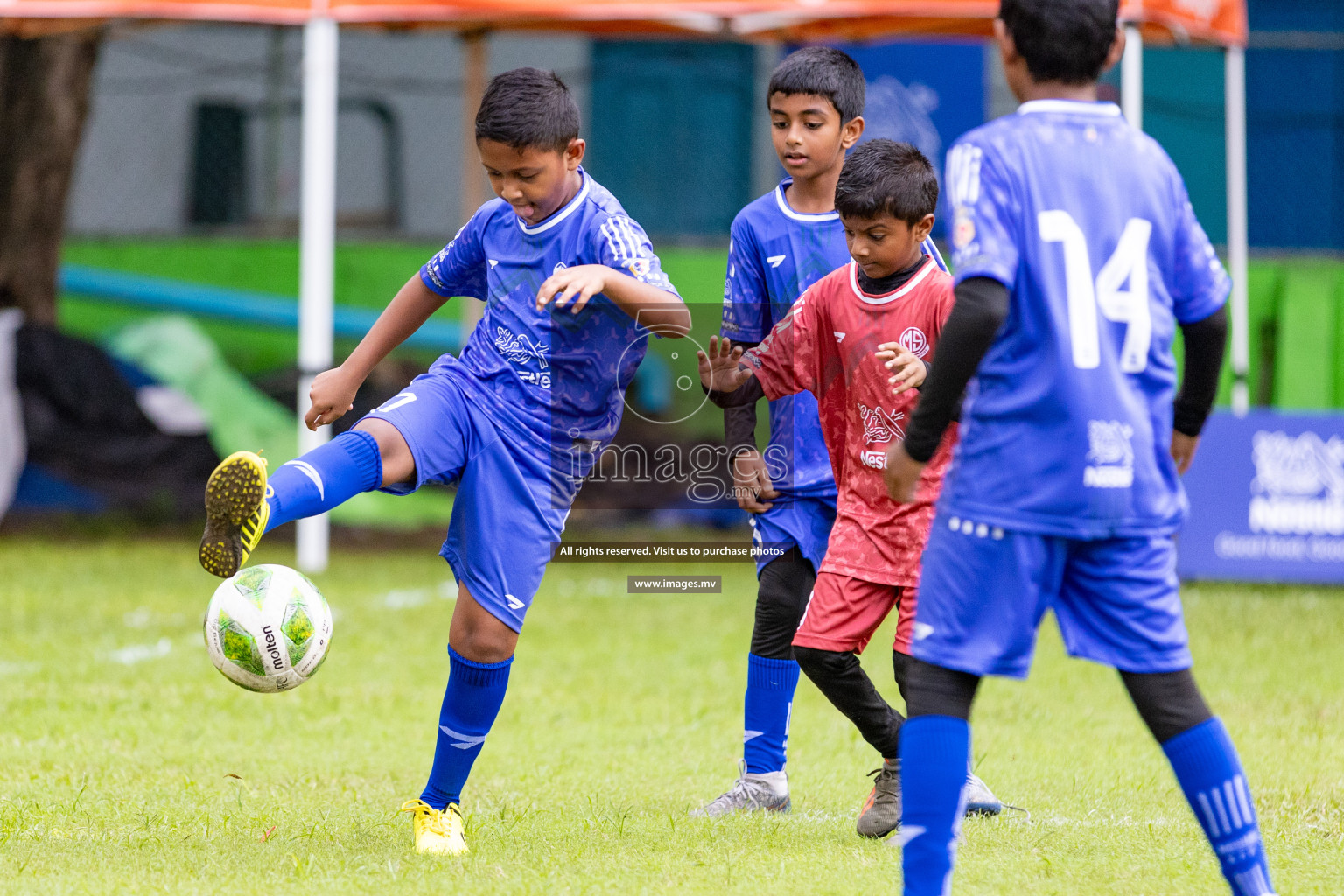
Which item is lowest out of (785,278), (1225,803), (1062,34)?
(1225,803)

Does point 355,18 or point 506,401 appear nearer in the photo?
point 506,401

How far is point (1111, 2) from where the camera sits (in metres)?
2.87

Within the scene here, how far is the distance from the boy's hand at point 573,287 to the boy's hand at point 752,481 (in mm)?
867

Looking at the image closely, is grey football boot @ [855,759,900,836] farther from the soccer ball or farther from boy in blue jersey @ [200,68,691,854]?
the soccer ball

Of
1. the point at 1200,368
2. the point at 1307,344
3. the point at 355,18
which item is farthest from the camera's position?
the point at 1307,344

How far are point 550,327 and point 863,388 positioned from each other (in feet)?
2.61

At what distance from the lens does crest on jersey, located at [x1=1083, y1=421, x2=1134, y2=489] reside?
2.82 m

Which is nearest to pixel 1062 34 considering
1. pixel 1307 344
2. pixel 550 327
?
pixel 550 327

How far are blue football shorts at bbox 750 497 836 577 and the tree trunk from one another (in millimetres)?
8684

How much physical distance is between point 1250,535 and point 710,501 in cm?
360

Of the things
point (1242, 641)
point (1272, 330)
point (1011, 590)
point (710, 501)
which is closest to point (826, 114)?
point (1011, 590)

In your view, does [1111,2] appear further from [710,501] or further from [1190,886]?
[710,501]

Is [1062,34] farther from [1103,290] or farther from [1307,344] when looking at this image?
[1307,344]

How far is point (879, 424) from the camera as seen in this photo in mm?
3824
